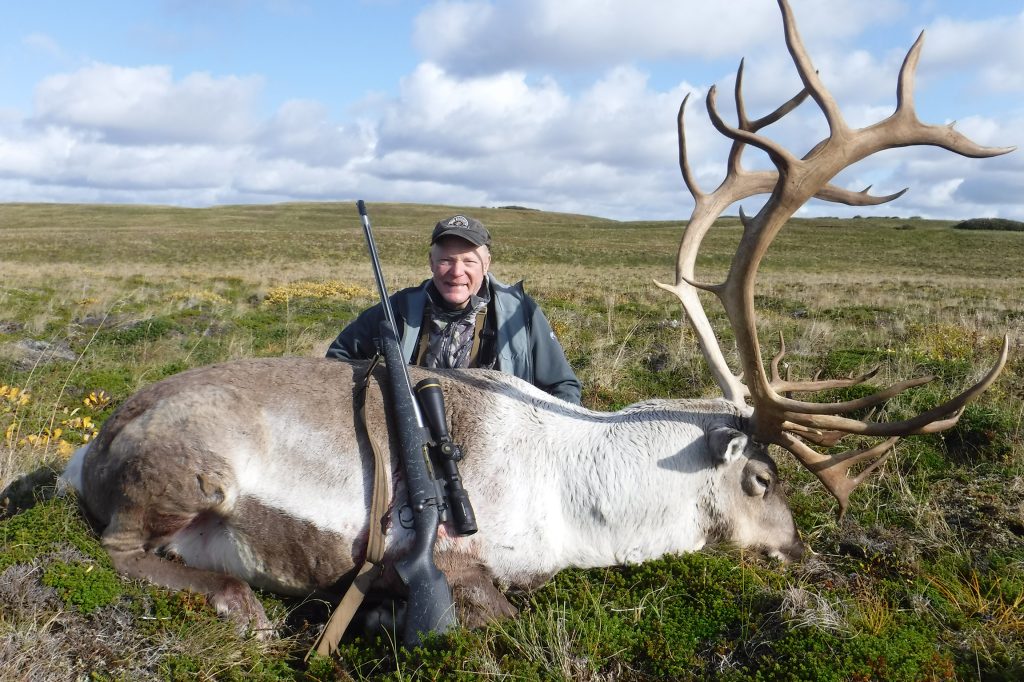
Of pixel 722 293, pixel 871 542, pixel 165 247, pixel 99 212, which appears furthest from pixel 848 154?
pixel 99 212

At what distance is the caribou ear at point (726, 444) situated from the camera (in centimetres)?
398

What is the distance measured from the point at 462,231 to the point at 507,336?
90cm

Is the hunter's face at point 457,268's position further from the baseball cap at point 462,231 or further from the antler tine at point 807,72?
the antler tine at point 807,72

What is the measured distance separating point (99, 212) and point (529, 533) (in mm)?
103709

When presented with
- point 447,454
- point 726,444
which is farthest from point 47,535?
point 726,444

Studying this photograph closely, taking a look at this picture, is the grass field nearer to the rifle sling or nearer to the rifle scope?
the rifle sling

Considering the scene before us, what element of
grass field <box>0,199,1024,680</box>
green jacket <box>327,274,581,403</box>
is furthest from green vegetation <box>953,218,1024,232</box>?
green jacket <box>327,274,581,403</box>

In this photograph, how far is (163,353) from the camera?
886 centimetres

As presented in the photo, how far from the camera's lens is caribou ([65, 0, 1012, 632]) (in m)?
3.65

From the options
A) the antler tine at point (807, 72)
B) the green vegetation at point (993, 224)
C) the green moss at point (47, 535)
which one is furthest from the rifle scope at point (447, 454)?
the green vegetation at point (993, 224)

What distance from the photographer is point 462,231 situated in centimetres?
545

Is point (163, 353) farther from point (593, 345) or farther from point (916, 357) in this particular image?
point (916, 357)

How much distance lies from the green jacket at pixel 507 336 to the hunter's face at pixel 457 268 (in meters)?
0.16

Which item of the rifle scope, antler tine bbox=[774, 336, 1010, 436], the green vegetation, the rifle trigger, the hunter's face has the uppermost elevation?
the green vegetation
